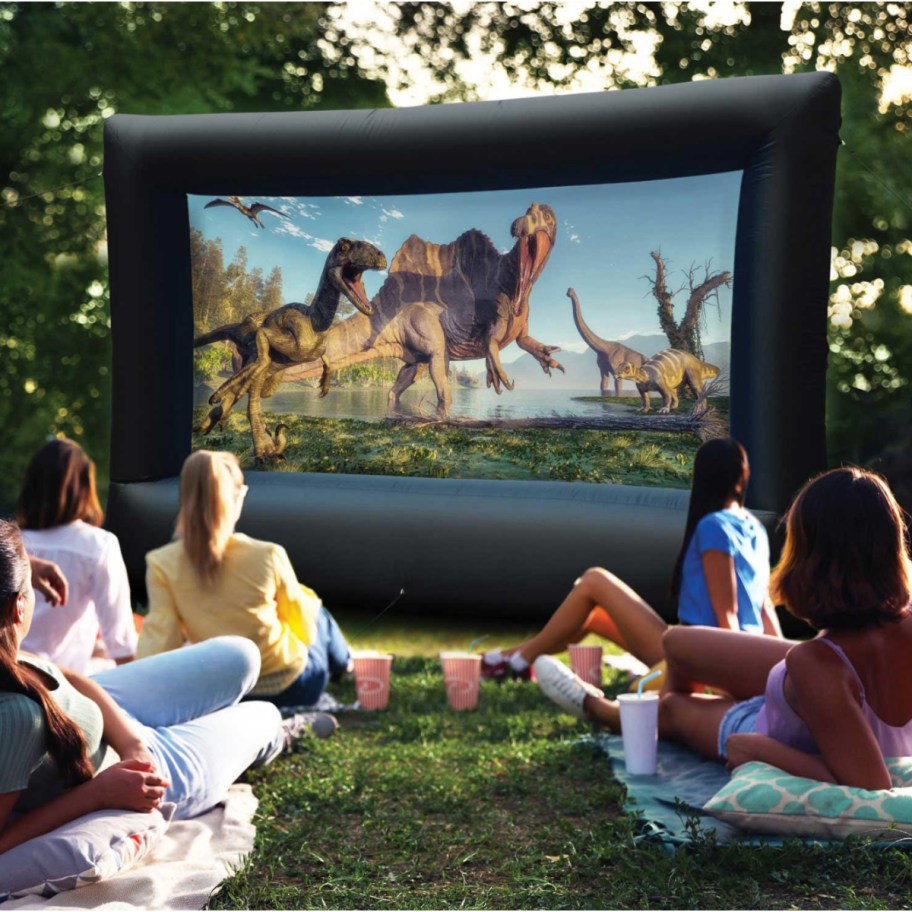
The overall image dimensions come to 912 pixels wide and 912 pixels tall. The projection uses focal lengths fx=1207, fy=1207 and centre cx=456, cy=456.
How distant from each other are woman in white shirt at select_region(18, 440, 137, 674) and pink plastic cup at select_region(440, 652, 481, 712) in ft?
3.86

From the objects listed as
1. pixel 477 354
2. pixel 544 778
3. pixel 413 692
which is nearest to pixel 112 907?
pixel 544 778

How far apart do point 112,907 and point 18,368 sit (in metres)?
7.93

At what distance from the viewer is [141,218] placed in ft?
17.8

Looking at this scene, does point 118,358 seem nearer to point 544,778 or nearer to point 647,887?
point 544,778

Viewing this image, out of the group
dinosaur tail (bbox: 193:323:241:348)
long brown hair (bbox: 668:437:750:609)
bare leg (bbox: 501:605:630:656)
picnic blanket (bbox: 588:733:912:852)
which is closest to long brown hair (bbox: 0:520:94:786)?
picnic blanket (bbox: 588:733:912:852)

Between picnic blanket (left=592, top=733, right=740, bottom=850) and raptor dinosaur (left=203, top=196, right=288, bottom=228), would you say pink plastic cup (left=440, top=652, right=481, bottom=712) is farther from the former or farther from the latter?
raptor dinosaur (left=203, top=196, right=288, bottom=228)

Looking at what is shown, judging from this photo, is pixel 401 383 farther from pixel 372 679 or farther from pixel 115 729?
pixel 115 729

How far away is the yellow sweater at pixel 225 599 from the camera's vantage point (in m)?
3.33

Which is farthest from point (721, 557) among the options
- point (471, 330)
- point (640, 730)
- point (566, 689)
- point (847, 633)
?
point (471, 330)

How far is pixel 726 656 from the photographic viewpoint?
287 centimetres

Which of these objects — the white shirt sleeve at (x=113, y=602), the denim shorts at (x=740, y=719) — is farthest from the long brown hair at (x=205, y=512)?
the denim shorts at (x=740, y=719)

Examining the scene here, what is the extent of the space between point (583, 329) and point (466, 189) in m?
0.79

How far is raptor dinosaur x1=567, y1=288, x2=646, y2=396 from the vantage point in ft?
16.7

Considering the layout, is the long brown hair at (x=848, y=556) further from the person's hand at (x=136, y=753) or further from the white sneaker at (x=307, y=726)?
the white sneaker at (x=307, y=726)
